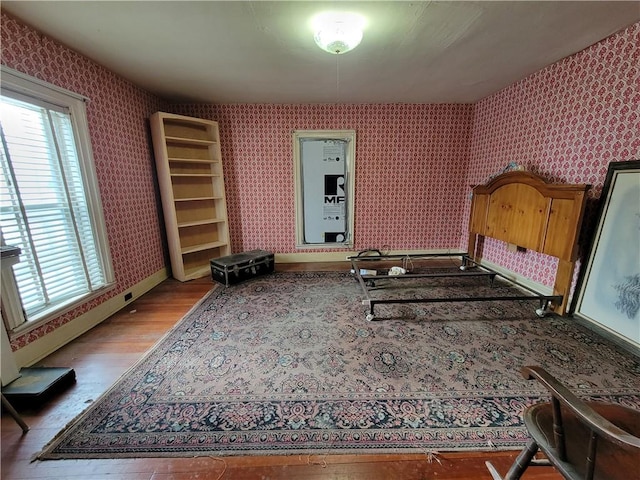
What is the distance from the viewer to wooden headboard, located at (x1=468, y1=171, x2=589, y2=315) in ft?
7.23

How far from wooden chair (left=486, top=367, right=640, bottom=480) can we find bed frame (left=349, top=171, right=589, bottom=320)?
1.40 meters

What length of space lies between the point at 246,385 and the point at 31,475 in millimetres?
968

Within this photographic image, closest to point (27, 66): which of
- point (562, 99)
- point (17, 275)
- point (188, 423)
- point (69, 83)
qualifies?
point (69, 83)

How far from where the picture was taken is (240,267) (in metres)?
3.34

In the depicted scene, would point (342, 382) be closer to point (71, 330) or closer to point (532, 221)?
point (71, 330)

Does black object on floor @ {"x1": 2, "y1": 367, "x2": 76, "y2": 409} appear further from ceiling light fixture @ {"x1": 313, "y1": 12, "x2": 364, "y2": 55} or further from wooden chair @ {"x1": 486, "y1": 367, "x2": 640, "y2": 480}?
ceiling light fixture @ {"x1": 313, "y1": 12, "x2": 364, "y2": 55}

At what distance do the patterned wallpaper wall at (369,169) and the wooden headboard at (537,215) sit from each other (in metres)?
0.86

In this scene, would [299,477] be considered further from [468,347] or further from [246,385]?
[468,347]

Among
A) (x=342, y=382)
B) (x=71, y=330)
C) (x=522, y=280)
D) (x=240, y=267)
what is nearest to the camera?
(x=342, y=382)

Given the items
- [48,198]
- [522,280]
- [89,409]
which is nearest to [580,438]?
[89,409]

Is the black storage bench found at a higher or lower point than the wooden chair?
lower

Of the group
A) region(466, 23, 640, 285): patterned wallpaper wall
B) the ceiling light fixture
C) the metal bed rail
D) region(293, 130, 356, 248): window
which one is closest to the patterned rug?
the metal bed rail

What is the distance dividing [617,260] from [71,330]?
4.33 m

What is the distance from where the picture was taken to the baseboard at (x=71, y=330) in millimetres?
1836
